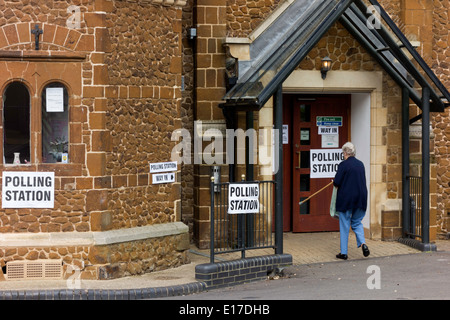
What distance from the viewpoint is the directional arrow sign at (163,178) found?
38.6 ft

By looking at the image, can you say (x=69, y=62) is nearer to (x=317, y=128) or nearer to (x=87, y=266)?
(x=87, y=266)

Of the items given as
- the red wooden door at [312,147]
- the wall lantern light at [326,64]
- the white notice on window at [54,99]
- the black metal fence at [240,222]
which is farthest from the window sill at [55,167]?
the red wooden door at [312,147]

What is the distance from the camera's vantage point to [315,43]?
1196cm

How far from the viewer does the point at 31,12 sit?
421 inches

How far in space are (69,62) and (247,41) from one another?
346 centimetres

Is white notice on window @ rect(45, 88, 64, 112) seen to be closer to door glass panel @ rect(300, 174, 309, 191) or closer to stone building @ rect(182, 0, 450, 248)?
stone building @ rect(182, 0, 450, 248)

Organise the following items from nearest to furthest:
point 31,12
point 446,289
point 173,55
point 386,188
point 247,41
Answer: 1. point 446,289
2. point 31,12
3. point 173,55
4. point 247,41
5. point 386,188

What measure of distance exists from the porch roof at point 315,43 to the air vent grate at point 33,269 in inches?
146

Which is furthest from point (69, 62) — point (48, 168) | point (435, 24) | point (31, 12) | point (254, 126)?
point (435, 24)

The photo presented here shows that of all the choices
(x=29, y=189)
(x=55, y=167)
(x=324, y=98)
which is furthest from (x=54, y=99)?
(x=324, y=98)

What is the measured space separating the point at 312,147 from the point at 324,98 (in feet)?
3.19

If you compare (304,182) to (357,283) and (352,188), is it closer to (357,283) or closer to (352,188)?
(352,188)

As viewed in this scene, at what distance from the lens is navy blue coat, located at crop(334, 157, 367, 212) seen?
12211 mm

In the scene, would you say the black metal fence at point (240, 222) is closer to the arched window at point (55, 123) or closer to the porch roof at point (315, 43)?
the porch roof at point (315, 43)
